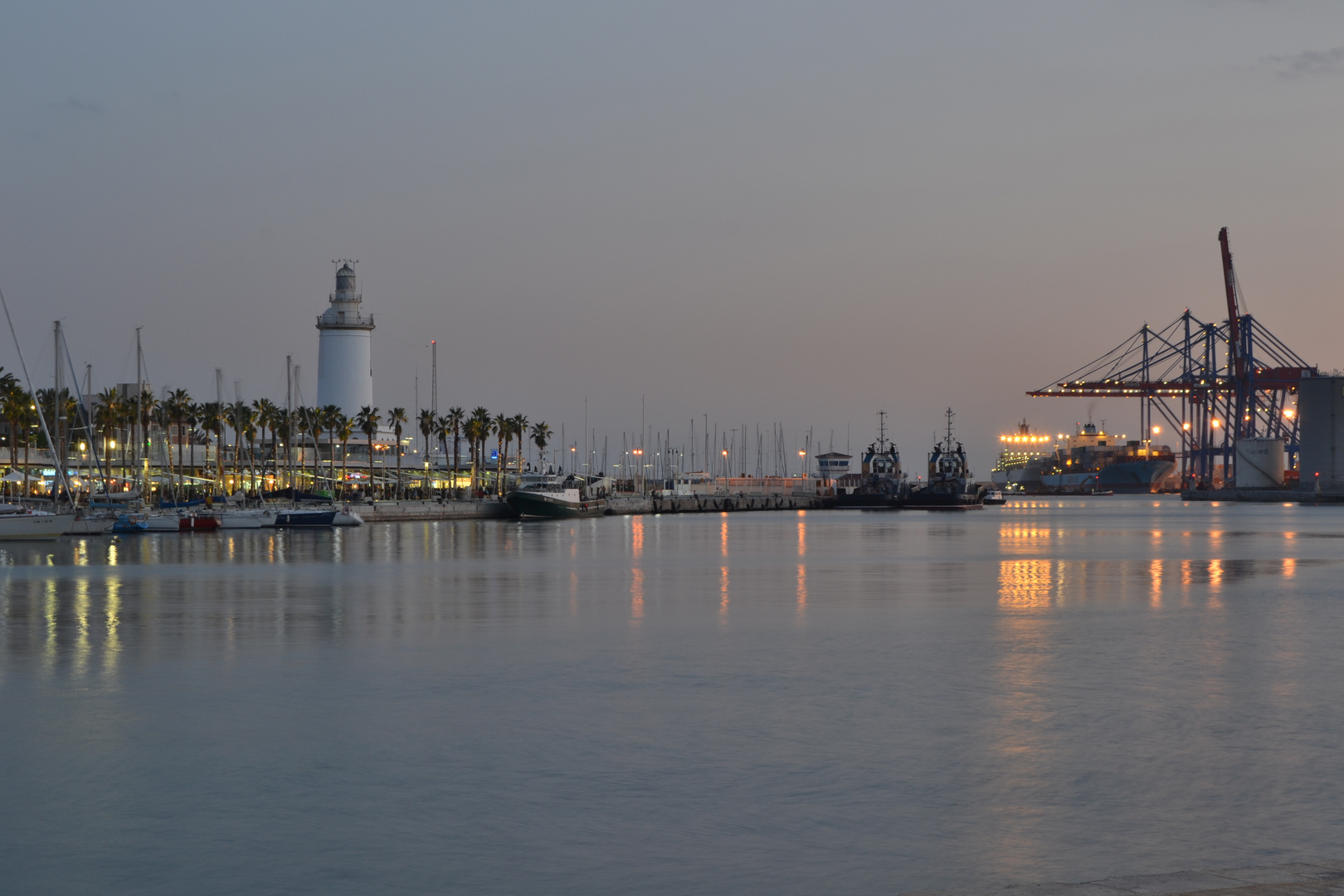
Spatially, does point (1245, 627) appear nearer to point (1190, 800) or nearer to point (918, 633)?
point (918, 633)

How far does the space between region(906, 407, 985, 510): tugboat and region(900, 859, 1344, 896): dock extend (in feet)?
419

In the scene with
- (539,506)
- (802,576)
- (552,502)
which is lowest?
(802,576)

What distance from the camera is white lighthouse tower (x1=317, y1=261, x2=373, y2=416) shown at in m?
120

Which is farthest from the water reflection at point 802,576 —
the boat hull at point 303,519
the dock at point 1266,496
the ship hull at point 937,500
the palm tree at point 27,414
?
the dock at point 1266,496

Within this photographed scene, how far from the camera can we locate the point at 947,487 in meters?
134

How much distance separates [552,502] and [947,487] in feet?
173

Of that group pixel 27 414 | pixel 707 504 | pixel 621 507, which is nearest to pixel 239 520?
pixel 27 414

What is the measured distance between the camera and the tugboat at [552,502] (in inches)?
3748

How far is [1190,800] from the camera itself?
35.0 ft

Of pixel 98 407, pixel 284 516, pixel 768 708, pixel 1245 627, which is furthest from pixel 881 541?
pixel 98 407

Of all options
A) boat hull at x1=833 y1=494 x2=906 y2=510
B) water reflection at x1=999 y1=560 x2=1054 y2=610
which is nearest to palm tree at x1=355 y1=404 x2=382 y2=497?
boat hull at x1=833 y1=494 x2=906 y2=510

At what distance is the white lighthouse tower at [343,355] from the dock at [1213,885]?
384 ft

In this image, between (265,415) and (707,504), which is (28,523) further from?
(707,504)

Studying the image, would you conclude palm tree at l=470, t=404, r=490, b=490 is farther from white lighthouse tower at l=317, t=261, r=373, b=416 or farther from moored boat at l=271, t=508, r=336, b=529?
moored boat at l=271, t=508, r=336, b=529
